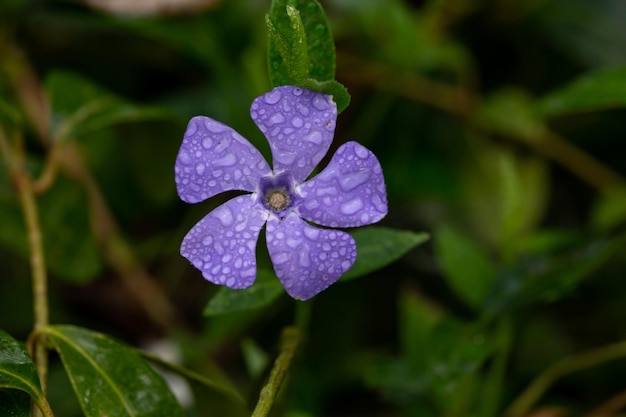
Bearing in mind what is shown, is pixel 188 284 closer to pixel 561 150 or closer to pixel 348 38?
pixel 348 38

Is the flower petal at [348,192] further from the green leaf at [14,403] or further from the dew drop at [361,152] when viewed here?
the green leaf at [14,403]

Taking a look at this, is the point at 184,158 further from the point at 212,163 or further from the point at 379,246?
the point at 379,246

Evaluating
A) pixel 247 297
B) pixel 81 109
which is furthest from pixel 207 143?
pixel 81 109

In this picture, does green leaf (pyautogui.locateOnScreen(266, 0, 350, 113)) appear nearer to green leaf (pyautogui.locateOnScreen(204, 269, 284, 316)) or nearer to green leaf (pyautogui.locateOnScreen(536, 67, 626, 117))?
green leaf (pyautogui.locateOnScreen(204, 269, 284, 316))

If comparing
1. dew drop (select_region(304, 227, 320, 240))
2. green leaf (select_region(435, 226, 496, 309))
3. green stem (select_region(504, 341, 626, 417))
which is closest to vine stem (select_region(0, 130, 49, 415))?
dew drop (select_region(304, 227, 320, 240))

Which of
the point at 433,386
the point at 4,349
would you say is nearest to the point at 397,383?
the point at 433,386

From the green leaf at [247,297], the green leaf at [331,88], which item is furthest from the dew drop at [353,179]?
the green leaf at [247,297]
